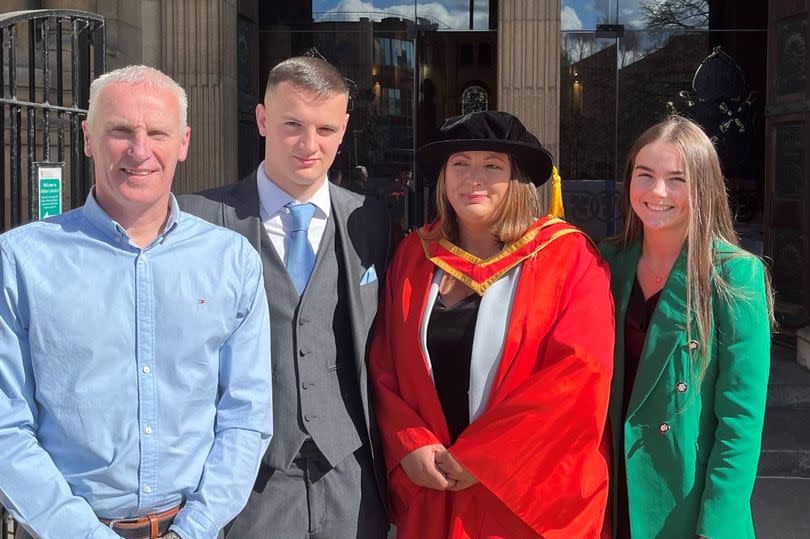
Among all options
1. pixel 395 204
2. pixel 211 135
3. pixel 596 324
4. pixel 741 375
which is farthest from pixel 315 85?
pixel 395 204

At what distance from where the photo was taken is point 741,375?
275cm

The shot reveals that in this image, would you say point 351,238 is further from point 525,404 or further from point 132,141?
point 132,141

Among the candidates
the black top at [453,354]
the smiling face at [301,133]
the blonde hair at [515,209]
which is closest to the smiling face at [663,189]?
the blonde hair at [515,209]

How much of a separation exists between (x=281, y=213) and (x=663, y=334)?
48.6 inches

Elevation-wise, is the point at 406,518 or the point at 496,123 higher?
the point at 496,123

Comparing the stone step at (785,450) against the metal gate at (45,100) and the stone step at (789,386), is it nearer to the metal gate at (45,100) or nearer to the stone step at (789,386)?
the stone step at (789,386)

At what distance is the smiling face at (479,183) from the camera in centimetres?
290

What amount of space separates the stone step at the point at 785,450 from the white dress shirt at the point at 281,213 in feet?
14.5

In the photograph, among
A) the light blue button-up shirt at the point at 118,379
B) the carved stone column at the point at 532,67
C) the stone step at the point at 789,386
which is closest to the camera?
the light blue button-up shirt at the point at 118,379

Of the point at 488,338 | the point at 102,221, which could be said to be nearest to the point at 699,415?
the point at 488,338

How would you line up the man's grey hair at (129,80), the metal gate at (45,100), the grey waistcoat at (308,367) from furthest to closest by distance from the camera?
1. the metal gate at (45,100)
2. the grey waistcoat at (308,367)
3. the man's grey hair at (129,80)

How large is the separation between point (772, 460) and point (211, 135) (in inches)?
211

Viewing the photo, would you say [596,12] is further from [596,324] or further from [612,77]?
[596,324]

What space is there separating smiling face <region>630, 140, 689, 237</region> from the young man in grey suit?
A: 2.93 feet
